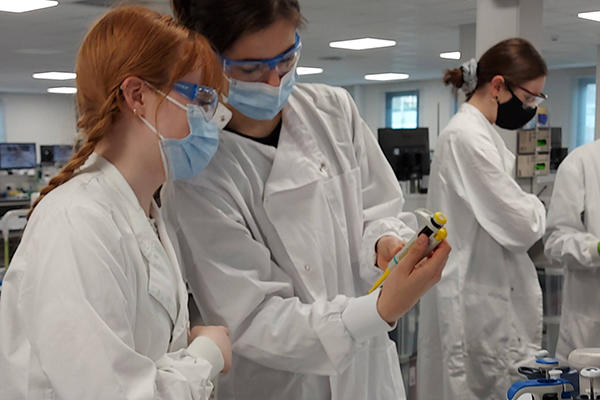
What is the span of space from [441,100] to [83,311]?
556 inches

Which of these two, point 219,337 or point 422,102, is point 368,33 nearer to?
point 422,102

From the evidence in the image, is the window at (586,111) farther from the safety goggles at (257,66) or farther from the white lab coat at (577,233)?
the safety goggles at (257,66)

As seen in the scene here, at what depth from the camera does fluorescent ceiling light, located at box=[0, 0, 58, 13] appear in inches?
243

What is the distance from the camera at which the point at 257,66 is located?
1517 millimetres

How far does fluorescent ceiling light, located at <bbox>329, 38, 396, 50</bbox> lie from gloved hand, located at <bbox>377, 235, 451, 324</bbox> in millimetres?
7749

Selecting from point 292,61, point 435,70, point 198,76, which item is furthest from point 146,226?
point 435,70

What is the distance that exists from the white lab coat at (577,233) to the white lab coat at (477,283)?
0.42ft

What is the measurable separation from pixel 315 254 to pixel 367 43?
26.2 feet

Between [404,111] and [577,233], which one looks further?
[404,111]

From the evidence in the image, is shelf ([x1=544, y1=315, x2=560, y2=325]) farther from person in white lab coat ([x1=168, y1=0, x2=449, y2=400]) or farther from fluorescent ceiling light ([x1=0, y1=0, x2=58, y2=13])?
fluorescent ceiling light ([x1=0, y1=0, x2=58, y2=13])

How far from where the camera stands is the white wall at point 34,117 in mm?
16156

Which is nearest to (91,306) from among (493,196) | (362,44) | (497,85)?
(493,196)

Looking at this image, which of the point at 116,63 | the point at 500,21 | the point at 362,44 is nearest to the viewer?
the point at 116,63

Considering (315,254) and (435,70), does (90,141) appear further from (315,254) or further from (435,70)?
(435,70)
